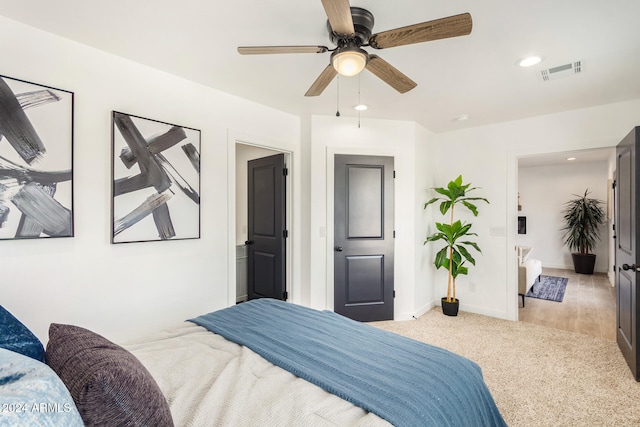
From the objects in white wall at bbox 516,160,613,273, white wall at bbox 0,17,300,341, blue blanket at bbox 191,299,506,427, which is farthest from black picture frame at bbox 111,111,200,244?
white wall at bbox 516,160,613,273

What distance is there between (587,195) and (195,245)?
26.6 ft

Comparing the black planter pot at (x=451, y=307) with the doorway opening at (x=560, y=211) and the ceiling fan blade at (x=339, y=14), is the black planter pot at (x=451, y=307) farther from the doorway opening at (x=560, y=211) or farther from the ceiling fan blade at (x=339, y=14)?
the ceiling fan blade at (x=339, y=14)

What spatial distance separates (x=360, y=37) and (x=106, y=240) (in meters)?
2.18

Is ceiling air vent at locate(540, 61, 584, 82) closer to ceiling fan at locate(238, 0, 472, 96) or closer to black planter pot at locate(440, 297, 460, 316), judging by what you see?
ceiling fan at locate(238, 0, 472, 96)

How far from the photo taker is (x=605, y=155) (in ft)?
20.0

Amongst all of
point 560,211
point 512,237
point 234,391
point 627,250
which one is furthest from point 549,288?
point 234,391

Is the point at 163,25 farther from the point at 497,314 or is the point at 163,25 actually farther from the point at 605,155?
the point at 605,155

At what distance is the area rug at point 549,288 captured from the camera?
16.1ft

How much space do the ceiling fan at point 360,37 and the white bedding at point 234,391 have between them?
156 cm

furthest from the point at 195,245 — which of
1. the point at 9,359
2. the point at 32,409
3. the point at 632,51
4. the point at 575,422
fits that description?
the point at 632,51

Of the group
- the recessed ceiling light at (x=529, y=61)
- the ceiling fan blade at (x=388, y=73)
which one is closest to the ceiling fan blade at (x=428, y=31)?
the ceiling fan blade at (x=388, y=73)

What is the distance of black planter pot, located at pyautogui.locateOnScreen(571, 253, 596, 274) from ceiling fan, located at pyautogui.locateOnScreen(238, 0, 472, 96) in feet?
22.4

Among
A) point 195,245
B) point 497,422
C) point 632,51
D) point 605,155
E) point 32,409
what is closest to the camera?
point 32,409

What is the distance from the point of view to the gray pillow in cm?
77
